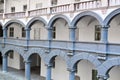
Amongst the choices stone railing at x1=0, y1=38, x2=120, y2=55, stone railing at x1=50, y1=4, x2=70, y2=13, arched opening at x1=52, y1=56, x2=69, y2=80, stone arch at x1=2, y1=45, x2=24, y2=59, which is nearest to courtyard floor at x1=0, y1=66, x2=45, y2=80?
arched opening at x1=52, y1=56, x2=69, y2=80

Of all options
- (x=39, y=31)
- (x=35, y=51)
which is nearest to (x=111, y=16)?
(x=35, y=51)

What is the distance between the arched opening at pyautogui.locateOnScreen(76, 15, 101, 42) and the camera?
2216cm

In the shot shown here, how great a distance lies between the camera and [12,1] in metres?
32.9

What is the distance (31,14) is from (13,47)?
5.13m

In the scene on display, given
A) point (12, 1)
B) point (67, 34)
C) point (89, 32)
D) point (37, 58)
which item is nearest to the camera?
point (89, 32)

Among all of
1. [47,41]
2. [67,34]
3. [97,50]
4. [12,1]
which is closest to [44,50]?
[47,41]

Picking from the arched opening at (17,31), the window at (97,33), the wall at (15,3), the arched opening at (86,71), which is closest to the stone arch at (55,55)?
the arched opening at (86,71)

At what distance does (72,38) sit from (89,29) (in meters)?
2.98

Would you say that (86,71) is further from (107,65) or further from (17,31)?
(17,31)

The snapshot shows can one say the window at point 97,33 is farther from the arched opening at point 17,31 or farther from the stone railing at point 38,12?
the arched opening at point 17,31

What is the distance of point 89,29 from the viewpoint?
A: 2300 cm

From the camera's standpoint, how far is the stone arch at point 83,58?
18.6 metres

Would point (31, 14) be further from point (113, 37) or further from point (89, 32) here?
point (113, 37)

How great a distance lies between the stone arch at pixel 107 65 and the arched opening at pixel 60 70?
7.90 metres
